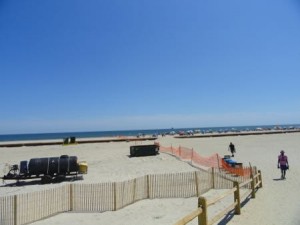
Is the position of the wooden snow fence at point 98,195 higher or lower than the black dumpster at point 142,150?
lower

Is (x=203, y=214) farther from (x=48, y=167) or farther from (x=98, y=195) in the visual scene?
(x=48, y=167)

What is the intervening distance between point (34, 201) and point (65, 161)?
9.43 metres

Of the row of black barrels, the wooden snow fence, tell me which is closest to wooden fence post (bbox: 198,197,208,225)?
the wooden snow fence

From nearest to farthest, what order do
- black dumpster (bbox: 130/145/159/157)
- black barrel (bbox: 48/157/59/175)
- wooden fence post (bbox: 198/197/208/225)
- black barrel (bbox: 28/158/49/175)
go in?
1. wooden fence post (bbox: 198/197/208/225)
2. black barrel (bbox: 28/158/49/175)
3. black barrel (bbox: 48/157/59/175)
4. black dumpster (bbox: 130/145/159/157)

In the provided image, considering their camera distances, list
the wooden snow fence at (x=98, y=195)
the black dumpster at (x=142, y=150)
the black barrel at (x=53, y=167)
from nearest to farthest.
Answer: the wooden snow fence at (x=98, y=195) < the black barrel at (x=53, y=167) < the black dumpster at (x=142, y=150)

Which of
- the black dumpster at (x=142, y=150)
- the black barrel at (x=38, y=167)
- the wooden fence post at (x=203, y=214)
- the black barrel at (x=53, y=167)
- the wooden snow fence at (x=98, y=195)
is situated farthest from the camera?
the black dumpster at (x=142, y=150)

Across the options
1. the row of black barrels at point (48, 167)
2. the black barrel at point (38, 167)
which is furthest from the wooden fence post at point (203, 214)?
the black barrel at point (38, 167)

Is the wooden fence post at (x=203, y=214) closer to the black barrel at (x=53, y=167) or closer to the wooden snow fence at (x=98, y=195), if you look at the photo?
the wooden snow fence at (x=98, y=195)

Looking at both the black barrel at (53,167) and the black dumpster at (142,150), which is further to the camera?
the black dumpster at (142,150)

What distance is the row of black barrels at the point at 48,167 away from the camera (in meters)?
23.6

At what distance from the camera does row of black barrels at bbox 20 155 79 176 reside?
23641 mm

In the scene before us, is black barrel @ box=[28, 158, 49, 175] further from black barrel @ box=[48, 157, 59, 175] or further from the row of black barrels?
black barrel @ box=[48, 157, 59, 175]

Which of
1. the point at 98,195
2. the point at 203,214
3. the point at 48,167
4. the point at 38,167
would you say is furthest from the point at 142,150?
the point at 203,214

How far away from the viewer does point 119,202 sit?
14.8 metres
